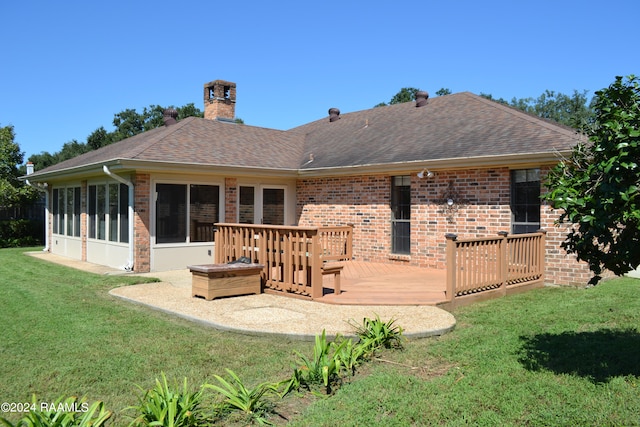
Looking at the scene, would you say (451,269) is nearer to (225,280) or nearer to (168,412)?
(225,280)

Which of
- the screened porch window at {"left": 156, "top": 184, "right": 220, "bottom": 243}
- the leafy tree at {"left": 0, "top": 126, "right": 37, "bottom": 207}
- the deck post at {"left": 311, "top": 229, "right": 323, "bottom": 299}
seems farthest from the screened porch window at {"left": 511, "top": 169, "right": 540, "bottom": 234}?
the leafy tree at {"left": 0, "top": 126, "right": 37, "bottom": 207}

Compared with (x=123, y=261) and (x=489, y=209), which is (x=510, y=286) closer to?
(x=489, y=209)

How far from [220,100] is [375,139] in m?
6.98

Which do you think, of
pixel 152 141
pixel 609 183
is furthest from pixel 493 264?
pixel 152 141

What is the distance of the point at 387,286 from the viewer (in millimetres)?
9383

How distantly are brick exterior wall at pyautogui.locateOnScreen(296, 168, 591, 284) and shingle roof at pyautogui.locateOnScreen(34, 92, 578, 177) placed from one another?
0.61 metres

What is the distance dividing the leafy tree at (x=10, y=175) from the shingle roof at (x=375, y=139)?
9.50 meters

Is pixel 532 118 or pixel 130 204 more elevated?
pixel 532 118

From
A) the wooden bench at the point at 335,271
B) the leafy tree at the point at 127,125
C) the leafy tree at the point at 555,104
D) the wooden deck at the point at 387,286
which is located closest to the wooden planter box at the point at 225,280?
the wooden bench at the point at 335,271

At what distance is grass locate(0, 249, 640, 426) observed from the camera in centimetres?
378

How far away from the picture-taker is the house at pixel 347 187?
10.5 metres

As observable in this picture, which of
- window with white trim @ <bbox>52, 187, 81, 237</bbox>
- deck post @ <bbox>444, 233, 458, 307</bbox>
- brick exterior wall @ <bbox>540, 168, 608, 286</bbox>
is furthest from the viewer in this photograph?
window with white trim @ <bbox>52, 187, 81, 237</bbox>

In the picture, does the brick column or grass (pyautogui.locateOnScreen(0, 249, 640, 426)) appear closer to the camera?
grass (pyautogui.locateOnScreen(0, 249, 640, 426))

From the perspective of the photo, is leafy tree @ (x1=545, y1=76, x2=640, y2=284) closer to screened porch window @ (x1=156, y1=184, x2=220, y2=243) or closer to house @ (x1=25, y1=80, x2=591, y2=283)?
house @ (x1=25, y1=80, x2=591, y2=283)
